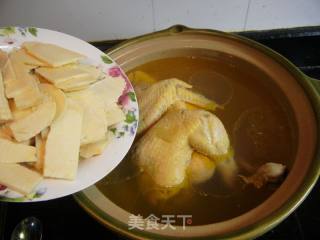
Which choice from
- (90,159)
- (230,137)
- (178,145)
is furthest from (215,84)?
(90,159)

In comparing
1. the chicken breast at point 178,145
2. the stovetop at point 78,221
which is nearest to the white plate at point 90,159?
the chicken breast at point 178,145

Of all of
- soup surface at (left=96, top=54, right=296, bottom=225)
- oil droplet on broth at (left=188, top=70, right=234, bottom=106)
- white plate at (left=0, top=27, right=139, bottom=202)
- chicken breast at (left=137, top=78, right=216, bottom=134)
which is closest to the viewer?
white plate at (left=0, top=27, right=139, bottom=202)

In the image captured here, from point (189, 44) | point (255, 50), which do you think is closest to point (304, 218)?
point (255, 50)

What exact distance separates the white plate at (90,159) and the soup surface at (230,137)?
18 cm

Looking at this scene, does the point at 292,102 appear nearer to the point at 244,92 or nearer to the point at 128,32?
the point at 244,92

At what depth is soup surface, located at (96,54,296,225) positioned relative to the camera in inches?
37.5

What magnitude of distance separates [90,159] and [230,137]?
18.0 inches

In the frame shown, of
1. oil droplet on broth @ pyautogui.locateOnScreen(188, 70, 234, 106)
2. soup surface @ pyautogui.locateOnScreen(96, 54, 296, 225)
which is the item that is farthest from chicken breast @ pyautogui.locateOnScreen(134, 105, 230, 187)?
oil droplet on broth @ pyautogui.locateOnScreen(188, 70, 234, 106)

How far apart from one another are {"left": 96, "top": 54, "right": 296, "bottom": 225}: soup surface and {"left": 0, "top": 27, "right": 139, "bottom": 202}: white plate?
0.18 metres

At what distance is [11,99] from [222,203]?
588 millimetres

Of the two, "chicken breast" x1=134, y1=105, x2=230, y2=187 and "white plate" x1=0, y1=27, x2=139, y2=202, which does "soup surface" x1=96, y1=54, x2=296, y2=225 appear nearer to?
"chicken breast" x1=134, y1=105, x2=230, y2=187

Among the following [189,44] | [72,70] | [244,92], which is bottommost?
[244,92]

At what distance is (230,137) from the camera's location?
42.6 inches

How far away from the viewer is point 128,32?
1.49 meters
